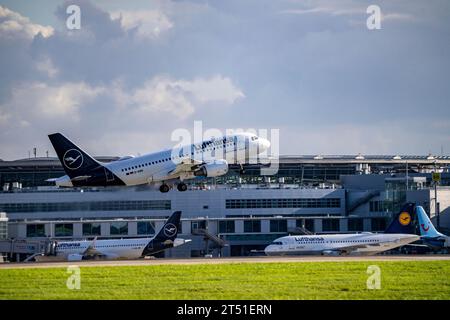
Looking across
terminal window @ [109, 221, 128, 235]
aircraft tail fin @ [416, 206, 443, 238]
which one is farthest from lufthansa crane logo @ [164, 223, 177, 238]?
aircraft tail fin @ [416, 206, 443, 238]

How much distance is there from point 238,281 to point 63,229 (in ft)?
349

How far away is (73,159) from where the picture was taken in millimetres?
126375

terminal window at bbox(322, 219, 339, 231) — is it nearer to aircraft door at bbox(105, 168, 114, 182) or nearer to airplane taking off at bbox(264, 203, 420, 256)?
airplane taking off at bbox(264, 203, 420, 256)

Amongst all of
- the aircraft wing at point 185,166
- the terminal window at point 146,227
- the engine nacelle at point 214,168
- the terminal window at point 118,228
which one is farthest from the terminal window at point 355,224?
the engine nacelle at point 214,168

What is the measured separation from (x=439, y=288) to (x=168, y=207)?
5047 inches

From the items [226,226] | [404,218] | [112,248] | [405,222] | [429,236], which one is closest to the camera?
[112,248]

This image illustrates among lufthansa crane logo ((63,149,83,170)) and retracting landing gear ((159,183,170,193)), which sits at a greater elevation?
lufthansa crane logo ((63,149,83,170))

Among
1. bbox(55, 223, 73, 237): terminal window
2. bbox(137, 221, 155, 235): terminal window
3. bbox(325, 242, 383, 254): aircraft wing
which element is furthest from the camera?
bbox(137, 221, 155, 235): terminal window

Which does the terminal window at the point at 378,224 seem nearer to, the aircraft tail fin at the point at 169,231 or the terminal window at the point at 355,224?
the terminal window at the point at 355,224

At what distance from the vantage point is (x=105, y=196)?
646ft

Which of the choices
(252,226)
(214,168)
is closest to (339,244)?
(214,168)

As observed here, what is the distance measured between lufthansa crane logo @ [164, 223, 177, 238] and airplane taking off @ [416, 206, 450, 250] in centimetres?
3677

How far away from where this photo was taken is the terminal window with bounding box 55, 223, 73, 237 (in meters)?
180

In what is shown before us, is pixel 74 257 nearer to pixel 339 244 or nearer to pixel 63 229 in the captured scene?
pixel 339 244
